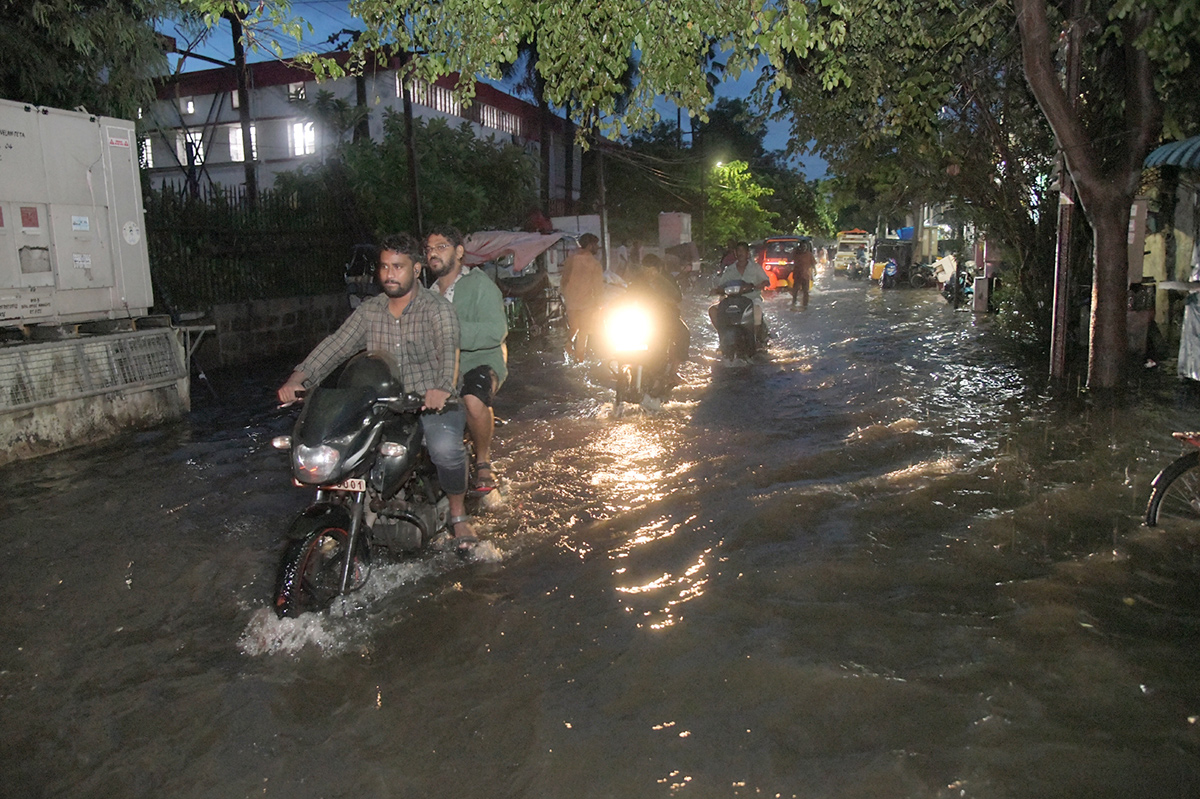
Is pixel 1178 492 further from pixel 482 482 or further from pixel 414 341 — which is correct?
pixel 414 341

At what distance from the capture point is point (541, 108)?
35812mm

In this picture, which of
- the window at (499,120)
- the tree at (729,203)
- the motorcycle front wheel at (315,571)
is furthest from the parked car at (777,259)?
the motorcycle front wheel at (315,571)

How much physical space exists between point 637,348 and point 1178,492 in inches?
220

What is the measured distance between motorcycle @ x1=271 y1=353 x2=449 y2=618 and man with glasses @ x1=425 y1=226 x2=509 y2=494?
1023mm

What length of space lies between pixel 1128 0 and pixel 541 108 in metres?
30.1

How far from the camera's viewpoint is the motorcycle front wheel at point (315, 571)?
4309 millimetres

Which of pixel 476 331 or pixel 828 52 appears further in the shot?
pixel 828 52

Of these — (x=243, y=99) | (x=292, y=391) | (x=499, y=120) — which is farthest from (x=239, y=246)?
(x=499, y=120)

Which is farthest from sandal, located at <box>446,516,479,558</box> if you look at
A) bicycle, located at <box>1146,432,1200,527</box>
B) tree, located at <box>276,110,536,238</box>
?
tree, located at <box>276,110,536,238</box>

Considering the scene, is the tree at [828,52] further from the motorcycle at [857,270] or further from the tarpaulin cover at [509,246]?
the motorcycle at [857,270]

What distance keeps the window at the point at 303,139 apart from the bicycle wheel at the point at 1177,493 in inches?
1167

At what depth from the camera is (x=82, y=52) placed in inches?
430

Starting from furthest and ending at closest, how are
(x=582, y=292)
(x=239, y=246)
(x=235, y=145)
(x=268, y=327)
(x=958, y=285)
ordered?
(x=235, y=145) → (x=958, y=285) → (x=268, y=327) → (x=239, y=246) → (x=582, y=292)

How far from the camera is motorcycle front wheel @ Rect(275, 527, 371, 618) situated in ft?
14.1
